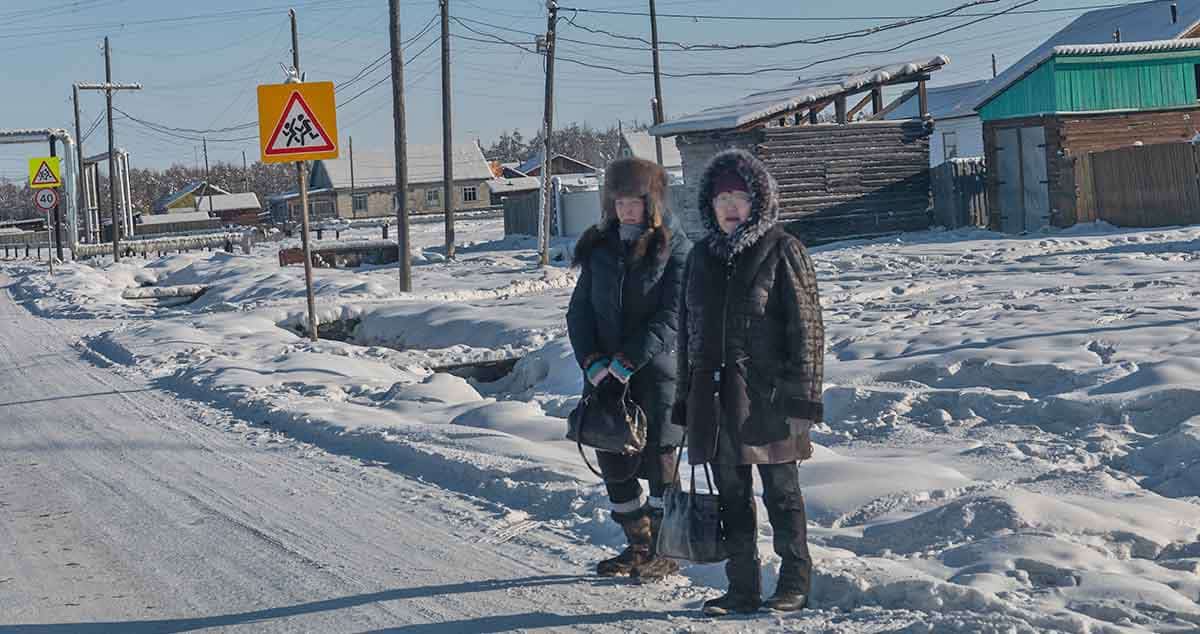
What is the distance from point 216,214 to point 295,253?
75.6 m

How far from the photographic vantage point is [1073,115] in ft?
99.2

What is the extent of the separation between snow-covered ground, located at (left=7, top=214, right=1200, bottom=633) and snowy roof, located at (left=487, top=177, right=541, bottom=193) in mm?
76928

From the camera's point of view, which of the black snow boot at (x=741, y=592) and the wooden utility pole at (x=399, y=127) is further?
the wooden utility pole at (x=399, y=127)

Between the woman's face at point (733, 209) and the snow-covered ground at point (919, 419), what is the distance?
1.51 meters

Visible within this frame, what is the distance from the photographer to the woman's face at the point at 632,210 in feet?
19.3

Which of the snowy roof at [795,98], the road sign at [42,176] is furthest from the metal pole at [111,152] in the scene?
the snowy roof at [795,98]

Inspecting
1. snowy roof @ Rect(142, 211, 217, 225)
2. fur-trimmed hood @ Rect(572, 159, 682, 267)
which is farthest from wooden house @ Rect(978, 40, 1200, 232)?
snowy roof @ Rect(142, 211, 217, 225)

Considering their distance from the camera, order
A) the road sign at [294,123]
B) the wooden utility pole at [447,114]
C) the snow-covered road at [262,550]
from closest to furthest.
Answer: the snow-covered road at [262,550] → the road sign at [294,123] → the wooden utility pole at [447,114]

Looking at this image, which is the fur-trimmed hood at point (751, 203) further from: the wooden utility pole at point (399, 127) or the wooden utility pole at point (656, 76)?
the wooden utility pole at point (656, 76)

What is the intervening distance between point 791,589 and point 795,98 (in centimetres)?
2672

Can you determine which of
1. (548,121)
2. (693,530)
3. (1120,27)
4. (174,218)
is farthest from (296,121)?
(174,218)

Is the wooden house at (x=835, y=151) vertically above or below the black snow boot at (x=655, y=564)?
above

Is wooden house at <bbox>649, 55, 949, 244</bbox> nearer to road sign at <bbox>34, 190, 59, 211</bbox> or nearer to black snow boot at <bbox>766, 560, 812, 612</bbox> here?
road sign at <bbox>34, 190, 59, 211</bbox>

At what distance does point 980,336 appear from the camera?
1179cm
